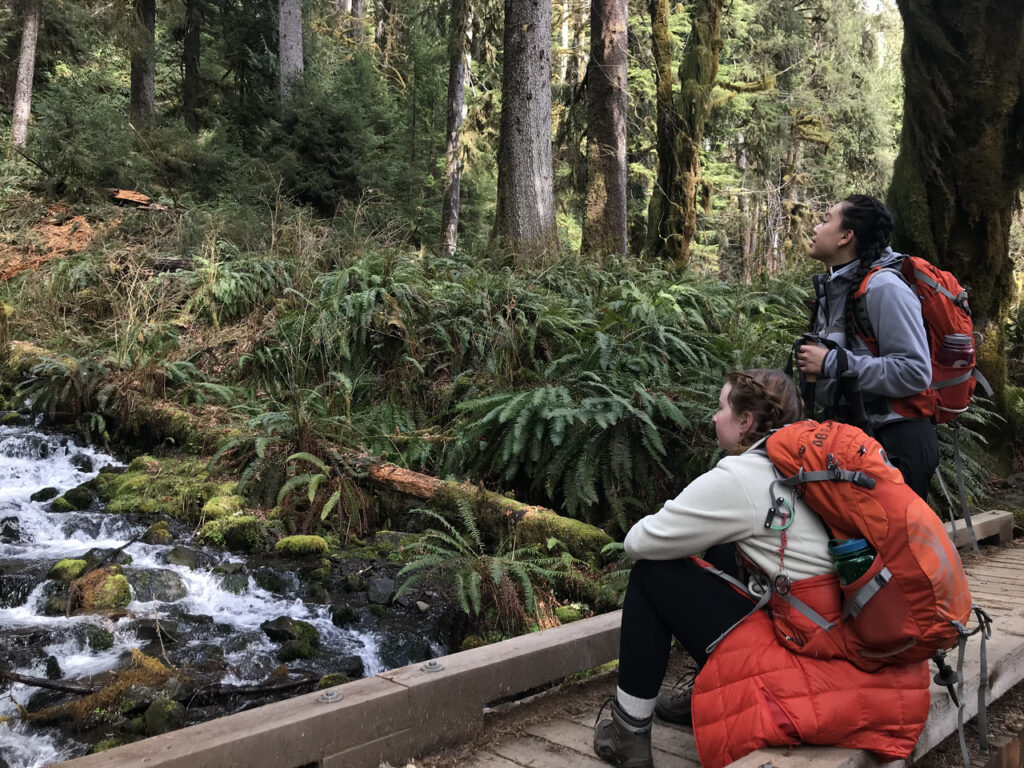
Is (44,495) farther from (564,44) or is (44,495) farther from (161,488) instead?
(564,44)

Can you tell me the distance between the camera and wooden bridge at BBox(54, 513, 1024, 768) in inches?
99.3

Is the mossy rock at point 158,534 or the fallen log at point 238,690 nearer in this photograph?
the fallen log at point 238,690

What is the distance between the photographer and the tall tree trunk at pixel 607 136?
45.1ft

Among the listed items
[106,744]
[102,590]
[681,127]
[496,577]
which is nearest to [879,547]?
[496,577]

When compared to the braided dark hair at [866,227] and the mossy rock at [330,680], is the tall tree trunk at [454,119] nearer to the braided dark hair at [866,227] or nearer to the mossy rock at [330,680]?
the mossy rock at [330,680]

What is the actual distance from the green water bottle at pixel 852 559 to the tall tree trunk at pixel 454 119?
568 inches

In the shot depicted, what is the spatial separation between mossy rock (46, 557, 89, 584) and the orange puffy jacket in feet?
15.4

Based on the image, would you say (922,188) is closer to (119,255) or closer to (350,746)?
(350,746)

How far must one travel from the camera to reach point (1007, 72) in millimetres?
7121

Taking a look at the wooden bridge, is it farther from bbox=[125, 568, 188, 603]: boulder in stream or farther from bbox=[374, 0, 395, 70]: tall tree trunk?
bbox=[374, 0, 395, 70]: tall tree trunk

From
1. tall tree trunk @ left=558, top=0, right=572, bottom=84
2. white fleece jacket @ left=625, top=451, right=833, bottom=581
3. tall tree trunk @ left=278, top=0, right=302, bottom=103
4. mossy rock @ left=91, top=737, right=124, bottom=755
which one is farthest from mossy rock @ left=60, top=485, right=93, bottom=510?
tall tree trunk @ left=558, top=0, right=572, bottom=84

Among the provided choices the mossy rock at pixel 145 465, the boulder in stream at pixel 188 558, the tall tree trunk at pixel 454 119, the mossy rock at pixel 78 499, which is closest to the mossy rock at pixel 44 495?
the mossy rock at pixel 78 499

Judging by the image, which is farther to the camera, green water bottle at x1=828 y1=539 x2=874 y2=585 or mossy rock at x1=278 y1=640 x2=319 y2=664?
mossy rock at x1=278 y1=640 x2=319 y2=664

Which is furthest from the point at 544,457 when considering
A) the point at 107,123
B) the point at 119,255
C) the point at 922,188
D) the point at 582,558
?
the point at 107,123
